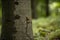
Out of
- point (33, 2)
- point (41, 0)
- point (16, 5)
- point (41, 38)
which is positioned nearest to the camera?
point (16, 5)

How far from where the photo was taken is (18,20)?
5438 millimetres

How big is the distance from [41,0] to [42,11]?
1.02 m

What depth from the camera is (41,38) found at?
6.39 metres

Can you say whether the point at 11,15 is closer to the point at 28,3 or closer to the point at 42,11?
the point at 28,3

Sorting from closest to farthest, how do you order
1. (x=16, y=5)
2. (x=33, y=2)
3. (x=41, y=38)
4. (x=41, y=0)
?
1. (x=16, y=5)
2. (x=41, y=38)
3. (x=33, y=2)
4. (x=41, y=0)

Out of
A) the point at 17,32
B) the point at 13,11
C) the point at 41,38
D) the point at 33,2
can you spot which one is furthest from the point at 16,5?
the point at 33,2

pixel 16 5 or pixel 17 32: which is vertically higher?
pixel 16 5

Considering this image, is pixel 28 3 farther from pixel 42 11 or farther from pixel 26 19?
pixel 42 11

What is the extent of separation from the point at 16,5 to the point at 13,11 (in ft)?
0.50

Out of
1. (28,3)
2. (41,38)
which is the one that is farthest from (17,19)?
(41,38)

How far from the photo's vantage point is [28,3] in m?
5.51

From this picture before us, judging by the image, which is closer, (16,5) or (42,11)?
(16,5)

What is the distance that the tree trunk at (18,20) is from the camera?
17.8ft

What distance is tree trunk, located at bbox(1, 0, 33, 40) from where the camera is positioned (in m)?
5.42
